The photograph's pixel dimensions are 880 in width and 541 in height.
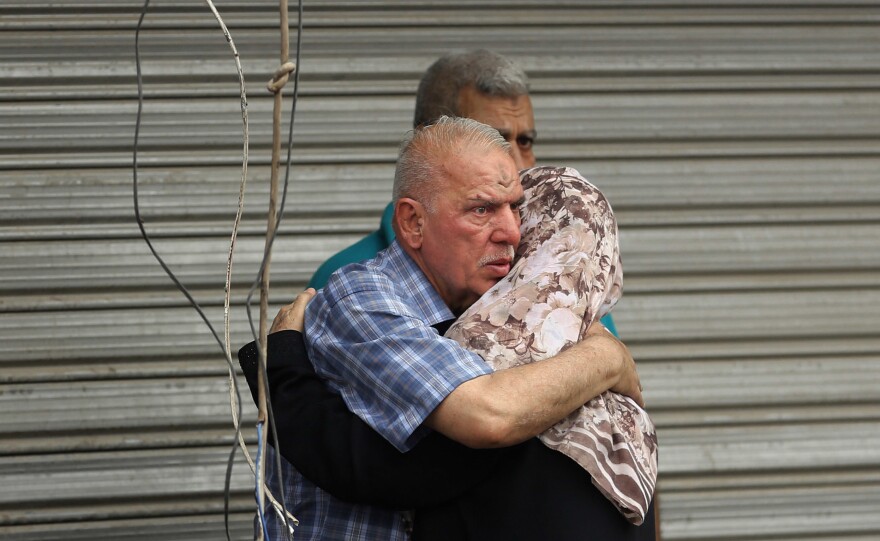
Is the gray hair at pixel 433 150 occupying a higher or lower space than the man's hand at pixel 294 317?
higher

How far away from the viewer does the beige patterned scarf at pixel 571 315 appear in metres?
1.90

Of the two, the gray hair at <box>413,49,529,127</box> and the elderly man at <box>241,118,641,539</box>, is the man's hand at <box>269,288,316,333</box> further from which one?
the gray hair at <box>413,49,529,127</box>

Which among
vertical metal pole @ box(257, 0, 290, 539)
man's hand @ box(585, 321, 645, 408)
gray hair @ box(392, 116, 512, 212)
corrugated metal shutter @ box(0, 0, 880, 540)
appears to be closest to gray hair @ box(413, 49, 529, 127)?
gray hair @ box(392, 116, 512, 212)

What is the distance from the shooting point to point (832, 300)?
14.8ft

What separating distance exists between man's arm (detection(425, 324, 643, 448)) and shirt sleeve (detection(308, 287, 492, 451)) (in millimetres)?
27

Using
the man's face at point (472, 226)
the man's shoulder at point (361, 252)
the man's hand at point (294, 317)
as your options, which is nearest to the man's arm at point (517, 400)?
the man's face at point (472, 226)

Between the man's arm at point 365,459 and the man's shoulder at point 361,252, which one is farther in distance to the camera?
the man's shoulder at point 361,252

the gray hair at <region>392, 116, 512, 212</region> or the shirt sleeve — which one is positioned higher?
the gray hair at <region>392, 116, 512, 212</region>

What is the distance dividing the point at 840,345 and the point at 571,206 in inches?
110

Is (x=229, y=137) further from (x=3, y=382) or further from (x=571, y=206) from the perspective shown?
(x=571, y=206)

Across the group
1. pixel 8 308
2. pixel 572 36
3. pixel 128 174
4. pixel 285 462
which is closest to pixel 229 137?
pixel 128 174

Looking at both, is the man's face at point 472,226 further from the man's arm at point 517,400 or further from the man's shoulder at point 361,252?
the man's shoulder at point 361,252

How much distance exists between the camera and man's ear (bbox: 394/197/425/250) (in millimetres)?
2176

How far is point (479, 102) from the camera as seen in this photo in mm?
3014
